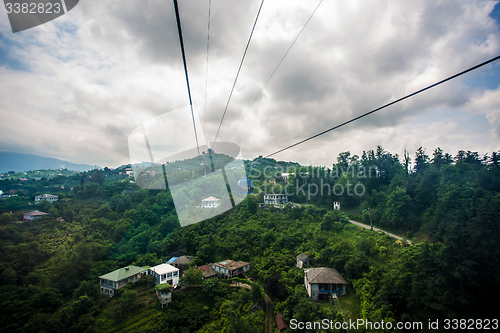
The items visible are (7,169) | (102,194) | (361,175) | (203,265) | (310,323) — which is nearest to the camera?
(310,323)

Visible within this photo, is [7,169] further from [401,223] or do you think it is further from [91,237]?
[401,223]

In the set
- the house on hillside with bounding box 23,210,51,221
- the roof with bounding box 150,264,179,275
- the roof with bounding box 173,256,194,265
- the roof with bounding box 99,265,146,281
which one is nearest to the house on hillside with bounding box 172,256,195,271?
the roof with bounding box 173,256,194,265

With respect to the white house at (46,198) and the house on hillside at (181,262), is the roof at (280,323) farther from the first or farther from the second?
the white house at (46,198)

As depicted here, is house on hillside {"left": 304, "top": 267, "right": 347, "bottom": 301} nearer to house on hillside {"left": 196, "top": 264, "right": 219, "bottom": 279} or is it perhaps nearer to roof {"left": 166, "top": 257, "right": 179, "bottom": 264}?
house on hillside {"left": 196, "top": 264, "right": 219, "bottom": 279}

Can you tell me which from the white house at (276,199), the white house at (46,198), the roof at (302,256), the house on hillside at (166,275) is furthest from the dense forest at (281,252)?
the white house at (46,198)

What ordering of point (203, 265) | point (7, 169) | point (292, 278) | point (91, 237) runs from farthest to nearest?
point (7, 169), point (91, 237), point (203, 265), point (292, 278)

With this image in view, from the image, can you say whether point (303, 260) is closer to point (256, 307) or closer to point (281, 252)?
point (281, 252)

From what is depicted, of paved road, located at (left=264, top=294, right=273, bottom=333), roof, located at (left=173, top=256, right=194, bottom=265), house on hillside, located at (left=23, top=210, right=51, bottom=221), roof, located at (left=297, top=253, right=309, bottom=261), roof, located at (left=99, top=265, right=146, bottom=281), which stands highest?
house on hillside, located at (left=23, top=210, right=51, bottom=221)

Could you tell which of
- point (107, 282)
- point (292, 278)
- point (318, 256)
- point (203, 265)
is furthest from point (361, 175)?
point (107, 282)
